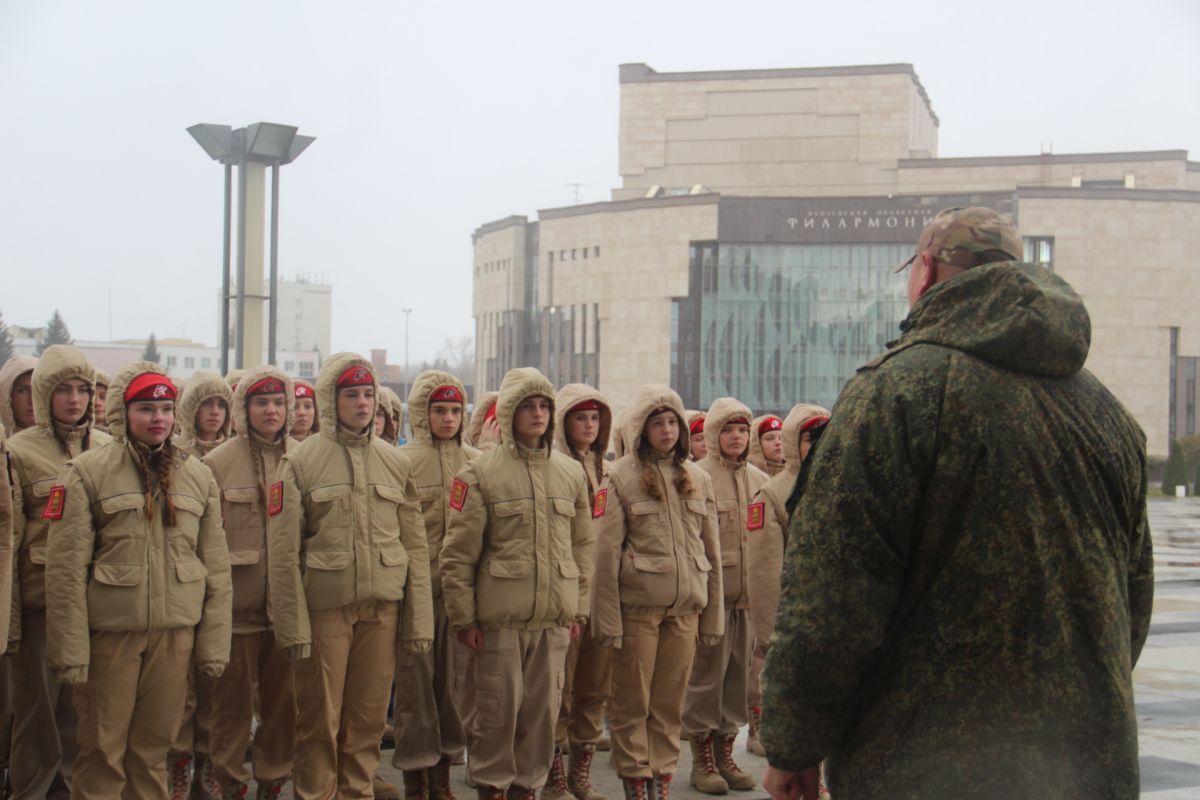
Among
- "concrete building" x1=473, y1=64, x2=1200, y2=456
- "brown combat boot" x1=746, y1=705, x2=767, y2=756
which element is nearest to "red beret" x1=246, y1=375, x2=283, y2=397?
"brown combat boot" x1=746, y1=705, x2=767, y2=756

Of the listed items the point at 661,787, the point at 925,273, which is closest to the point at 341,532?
the point at 661,787

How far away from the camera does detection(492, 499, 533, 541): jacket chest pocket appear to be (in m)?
6.54

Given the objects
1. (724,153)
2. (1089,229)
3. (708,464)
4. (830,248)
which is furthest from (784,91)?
(708,464)

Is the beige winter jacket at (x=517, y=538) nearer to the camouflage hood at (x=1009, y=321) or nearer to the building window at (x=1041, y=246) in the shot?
the camouflage hood at (x=1009, y=321)

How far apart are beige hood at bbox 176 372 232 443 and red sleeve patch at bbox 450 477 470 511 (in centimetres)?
165

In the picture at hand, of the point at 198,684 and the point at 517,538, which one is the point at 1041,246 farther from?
the point at 198,684

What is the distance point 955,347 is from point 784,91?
261 ft

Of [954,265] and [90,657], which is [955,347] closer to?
[954,265]

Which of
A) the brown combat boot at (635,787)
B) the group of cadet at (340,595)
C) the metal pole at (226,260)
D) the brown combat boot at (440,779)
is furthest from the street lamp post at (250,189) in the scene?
the brown combat boot at (635,787)

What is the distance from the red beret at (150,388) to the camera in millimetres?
5922

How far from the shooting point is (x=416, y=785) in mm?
7000

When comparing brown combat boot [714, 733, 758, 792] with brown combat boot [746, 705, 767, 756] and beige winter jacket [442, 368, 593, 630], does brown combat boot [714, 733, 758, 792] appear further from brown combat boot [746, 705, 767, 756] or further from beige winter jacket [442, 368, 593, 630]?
beige winter jacket [442, 368, 593, 630]

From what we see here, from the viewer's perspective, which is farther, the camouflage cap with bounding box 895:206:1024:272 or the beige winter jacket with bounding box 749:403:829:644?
the beige winter jacket with bounding box 749:403:829:644

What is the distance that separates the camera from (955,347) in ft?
9.30
